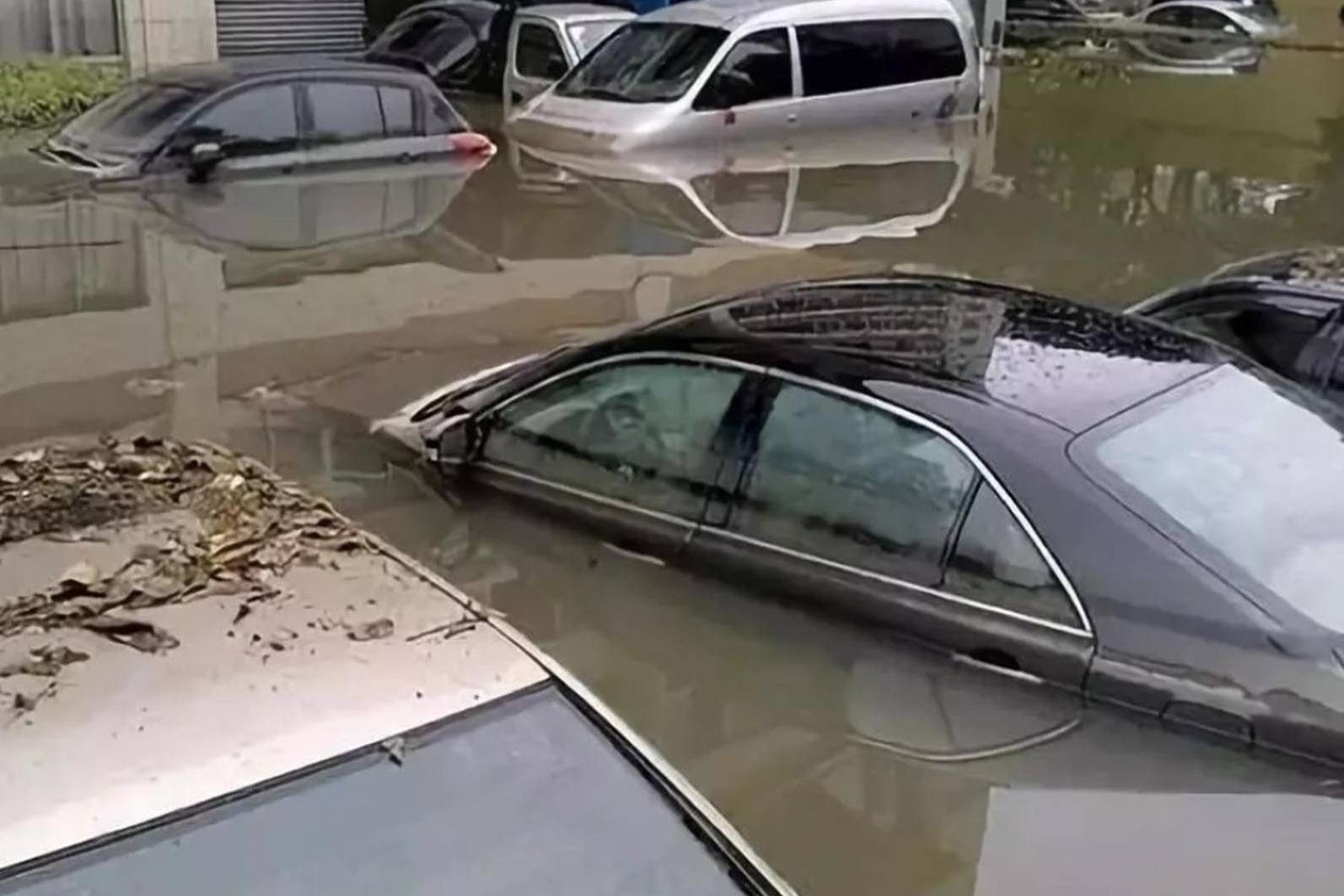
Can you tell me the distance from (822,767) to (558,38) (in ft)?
47.6

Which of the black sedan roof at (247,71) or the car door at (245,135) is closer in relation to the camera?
the car door at (245,135)

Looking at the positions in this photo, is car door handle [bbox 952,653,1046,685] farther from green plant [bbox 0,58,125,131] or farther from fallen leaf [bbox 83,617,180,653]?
→ green plant [bbox 0,58,125,131]

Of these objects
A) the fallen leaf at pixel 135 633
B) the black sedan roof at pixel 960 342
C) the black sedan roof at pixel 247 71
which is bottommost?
the black sedan roof at pixel 247 71

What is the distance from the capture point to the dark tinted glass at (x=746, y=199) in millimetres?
12883

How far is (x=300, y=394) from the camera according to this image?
8016mm

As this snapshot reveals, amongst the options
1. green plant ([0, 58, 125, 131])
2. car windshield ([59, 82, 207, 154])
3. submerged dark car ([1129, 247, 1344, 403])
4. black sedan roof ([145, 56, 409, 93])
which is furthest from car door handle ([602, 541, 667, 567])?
green plant ([0, 58, 125, 131])

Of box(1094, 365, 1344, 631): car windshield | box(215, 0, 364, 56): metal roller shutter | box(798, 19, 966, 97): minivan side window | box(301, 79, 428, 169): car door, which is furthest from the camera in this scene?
box(215, 0, 364, 56): metal roller shutter

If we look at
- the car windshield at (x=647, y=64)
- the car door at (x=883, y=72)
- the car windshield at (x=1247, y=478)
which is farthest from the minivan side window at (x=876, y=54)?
the car windshield at (x=1247, y=478)

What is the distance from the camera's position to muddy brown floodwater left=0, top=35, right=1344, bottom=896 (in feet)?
13.1

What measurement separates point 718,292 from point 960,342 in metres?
5.88

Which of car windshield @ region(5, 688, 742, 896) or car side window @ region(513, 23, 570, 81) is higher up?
car windshield @ region(5, 688, 742, 896)

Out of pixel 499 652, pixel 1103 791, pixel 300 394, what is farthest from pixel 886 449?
pixel 300 394

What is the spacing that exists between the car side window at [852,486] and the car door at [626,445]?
0.22 meters

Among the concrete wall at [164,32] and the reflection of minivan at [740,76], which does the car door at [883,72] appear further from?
the concrete wall at [164,32]
